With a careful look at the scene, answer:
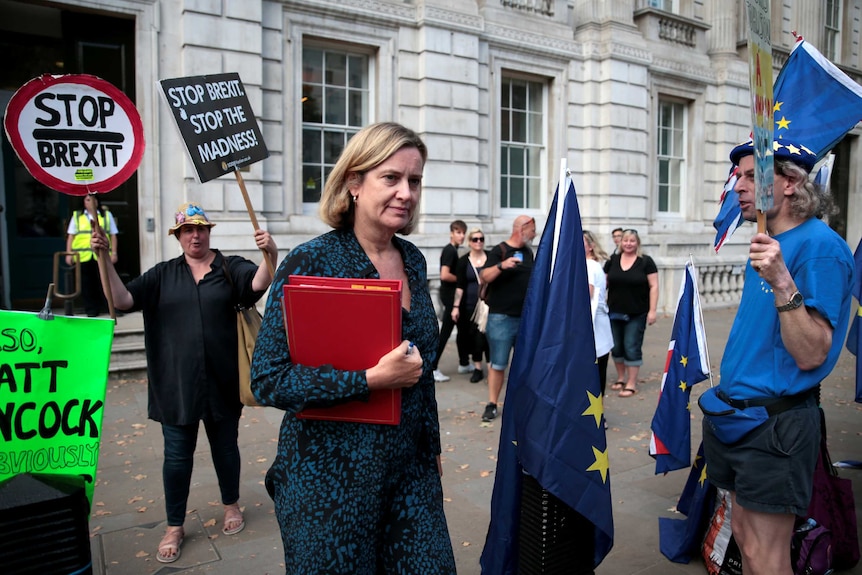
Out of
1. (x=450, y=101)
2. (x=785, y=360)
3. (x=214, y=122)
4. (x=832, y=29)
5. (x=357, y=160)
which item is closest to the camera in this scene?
(x=357, y=160)

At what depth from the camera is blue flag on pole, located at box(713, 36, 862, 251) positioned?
323 cm

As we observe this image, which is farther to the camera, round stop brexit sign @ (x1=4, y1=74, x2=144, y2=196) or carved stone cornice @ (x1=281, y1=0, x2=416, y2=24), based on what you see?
carved stone cornice @ (x1=281, y1=0, x2=416, y2=24)

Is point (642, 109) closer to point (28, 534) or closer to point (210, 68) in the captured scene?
point (210, 68)

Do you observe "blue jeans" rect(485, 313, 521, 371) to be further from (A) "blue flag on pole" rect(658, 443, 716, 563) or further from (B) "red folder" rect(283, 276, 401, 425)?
(B) "red folder" rect(283, 276, 401, 425)

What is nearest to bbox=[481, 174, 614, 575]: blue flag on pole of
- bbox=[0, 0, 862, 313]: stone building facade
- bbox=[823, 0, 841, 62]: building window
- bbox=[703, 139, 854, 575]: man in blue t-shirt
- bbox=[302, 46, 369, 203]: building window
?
bbox=[703, 139, 854, 575]: man in blue t-shirt

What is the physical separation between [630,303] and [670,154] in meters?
10.6

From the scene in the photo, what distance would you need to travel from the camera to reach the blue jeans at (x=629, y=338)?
7547 mm

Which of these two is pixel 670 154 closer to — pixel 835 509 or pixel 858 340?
pixel 858 340

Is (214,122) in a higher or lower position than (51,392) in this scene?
higher

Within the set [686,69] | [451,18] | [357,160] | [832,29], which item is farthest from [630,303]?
[832,29]

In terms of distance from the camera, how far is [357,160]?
6.97 feet

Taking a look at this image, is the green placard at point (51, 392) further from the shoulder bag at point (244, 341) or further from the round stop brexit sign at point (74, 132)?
the shoulder bag at point (244, 341)

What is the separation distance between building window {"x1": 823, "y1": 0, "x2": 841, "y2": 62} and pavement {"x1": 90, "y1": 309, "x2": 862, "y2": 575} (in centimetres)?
1799

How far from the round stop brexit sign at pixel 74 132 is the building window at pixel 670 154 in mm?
15001
